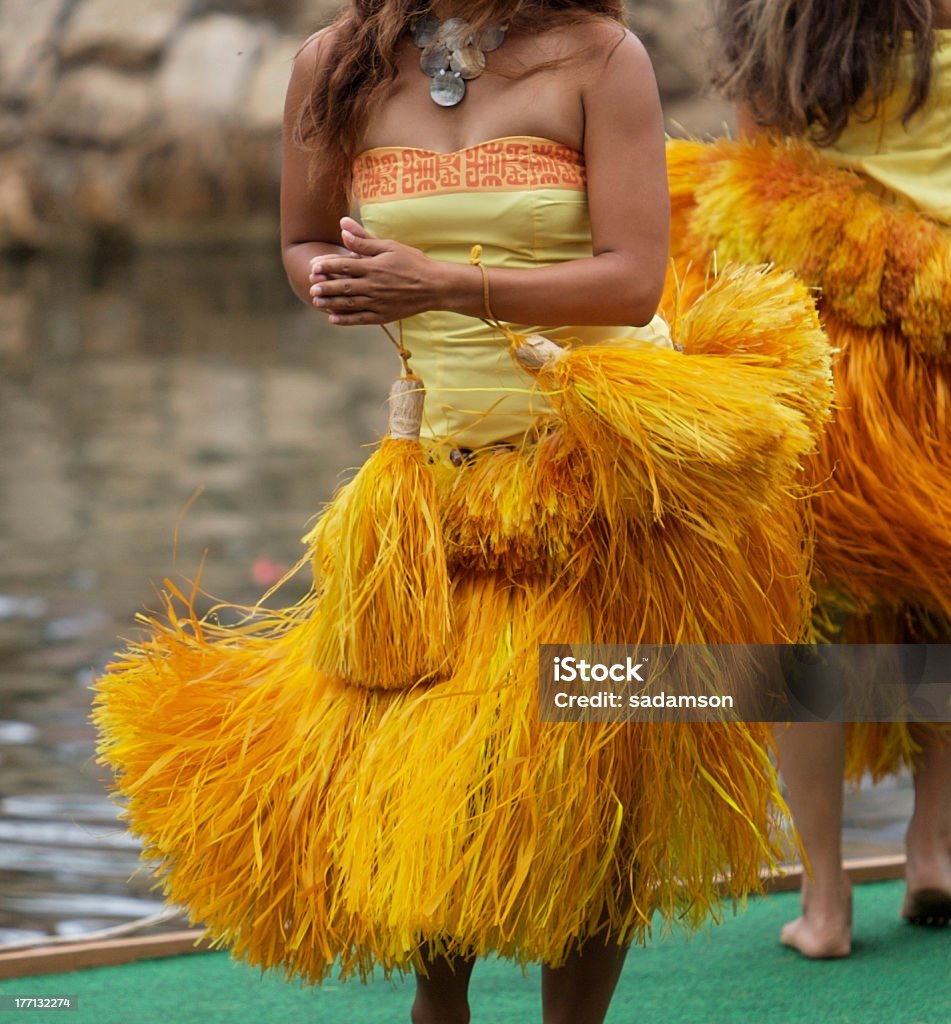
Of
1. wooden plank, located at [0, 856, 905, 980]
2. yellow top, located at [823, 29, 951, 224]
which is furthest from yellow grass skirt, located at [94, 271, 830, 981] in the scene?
wooden plank, located at [0, 856, 905, 980]

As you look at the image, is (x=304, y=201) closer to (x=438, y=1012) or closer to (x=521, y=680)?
(x=521, y=680)

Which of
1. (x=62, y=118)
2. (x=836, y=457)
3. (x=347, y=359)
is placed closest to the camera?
(x=836, y=457)

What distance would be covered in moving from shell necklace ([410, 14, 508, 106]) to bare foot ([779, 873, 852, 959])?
51.3 inches

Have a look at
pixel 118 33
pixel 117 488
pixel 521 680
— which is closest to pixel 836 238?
pixel 521 680

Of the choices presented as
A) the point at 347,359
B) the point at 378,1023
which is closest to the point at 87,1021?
the point at 378,1023

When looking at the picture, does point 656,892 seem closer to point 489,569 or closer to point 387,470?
point 489,569

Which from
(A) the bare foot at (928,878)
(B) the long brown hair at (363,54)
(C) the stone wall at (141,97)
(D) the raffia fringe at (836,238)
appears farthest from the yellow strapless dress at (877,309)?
(C) the stone wall at (141,97)

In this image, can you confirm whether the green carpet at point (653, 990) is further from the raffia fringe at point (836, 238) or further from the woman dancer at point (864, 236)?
the raffia fringe at point (836, 238)

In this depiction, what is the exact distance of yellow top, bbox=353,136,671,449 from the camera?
1.65 m

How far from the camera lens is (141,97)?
13.6m

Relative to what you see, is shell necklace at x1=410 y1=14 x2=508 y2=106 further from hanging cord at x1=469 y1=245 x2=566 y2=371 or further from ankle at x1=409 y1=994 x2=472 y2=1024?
ankle at x1=409 y1=994 x2=472 y2=1024

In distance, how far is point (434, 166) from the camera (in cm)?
167

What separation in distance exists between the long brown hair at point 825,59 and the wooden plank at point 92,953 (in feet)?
4.68

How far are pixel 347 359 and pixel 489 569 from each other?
8.17 meters
